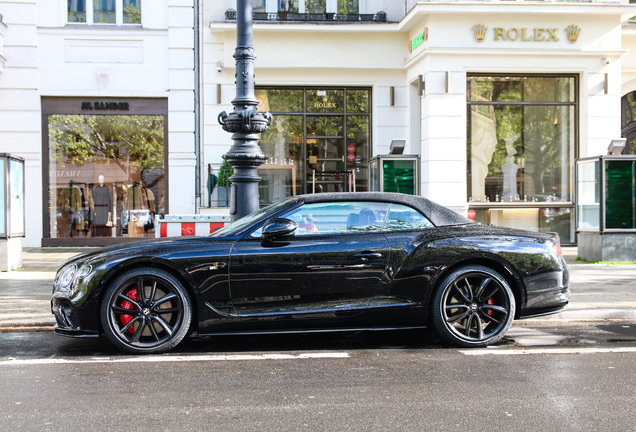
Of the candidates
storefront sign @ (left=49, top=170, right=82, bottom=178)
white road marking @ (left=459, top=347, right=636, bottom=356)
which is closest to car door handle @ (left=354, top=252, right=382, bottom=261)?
white road marking @ (left=459, top=347, right=636, bottom=356)

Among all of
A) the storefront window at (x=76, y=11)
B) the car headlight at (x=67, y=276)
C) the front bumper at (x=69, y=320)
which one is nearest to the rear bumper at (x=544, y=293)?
the front bumper at (x=69, y=320)

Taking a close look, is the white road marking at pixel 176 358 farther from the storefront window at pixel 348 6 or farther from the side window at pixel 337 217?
the storefront window at pixel 348 6

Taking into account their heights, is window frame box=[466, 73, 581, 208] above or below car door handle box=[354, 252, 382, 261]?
above

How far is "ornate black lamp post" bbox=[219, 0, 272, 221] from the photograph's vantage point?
755 cm

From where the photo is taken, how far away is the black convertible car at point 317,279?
5211 mm

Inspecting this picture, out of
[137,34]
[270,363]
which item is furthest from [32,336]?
[137,34]

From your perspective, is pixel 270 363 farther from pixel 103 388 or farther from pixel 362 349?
pixel 103 388

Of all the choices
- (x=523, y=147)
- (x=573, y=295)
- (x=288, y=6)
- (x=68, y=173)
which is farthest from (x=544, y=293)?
(x=68, y=173)

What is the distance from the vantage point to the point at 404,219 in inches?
222

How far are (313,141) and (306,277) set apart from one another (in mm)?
10965

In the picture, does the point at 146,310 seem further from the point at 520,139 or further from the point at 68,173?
the point at 520,139

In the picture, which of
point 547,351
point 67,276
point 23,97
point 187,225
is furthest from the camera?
point 23,97

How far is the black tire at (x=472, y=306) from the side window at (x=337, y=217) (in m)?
0.82

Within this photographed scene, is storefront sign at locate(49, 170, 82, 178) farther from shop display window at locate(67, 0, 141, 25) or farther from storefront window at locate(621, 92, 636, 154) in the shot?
storefront window at locate(621, 92, 636, 154)
